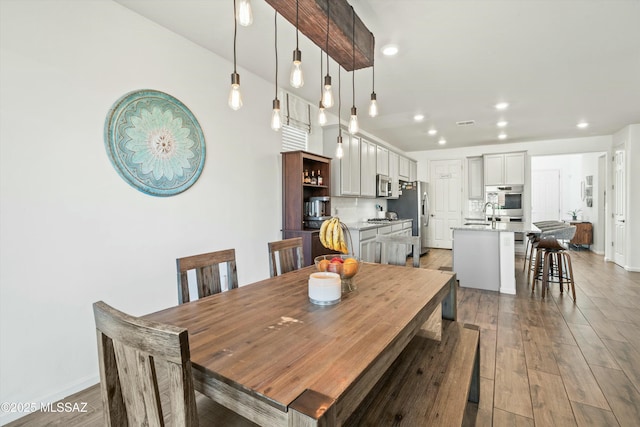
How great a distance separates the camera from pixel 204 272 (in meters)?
1.80

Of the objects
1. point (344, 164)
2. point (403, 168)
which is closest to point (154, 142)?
point (344, 164)

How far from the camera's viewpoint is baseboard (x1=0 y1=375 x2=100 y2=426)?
1721 mm

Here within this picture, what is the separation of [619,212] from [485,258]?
12.6 ft

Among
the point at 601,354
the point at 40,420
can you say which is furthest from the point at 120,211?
the point at 601,354

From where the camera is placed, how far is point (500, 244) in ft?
13.4

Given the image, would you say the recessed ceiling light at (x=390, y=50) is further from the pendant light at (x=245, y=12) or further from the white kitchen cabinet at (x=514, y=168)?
the white kitchen cabinet at (x=514, y=168)

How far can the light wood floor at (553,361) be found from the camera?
1.75m

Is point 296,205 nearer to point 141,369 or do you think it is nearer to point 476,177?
point 141,369

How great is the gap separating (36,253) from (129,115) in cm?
111

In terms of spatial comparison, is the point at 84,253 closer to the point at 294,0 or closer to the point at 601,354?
the point at 294,0

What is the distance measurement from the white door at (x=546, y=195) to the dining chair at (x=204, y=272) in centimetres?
990

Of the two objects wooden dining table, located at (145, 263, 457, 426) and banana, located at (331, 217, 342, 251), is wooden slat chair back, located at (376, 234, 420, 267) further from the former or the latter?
banana, located at (331, 217, 342, 251)

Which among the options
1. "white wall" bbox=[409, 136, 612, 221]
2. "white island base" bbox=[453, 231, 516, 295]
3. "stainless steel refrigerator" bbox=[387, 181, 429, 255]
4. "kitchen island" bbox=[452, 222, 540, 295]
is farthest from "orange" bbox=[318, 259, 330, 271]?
"white wall" bbox=[409, 136, 612, 221]

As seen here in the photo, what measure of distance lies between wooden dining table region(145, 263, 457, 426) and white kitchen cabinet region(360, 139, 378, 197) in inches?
138
